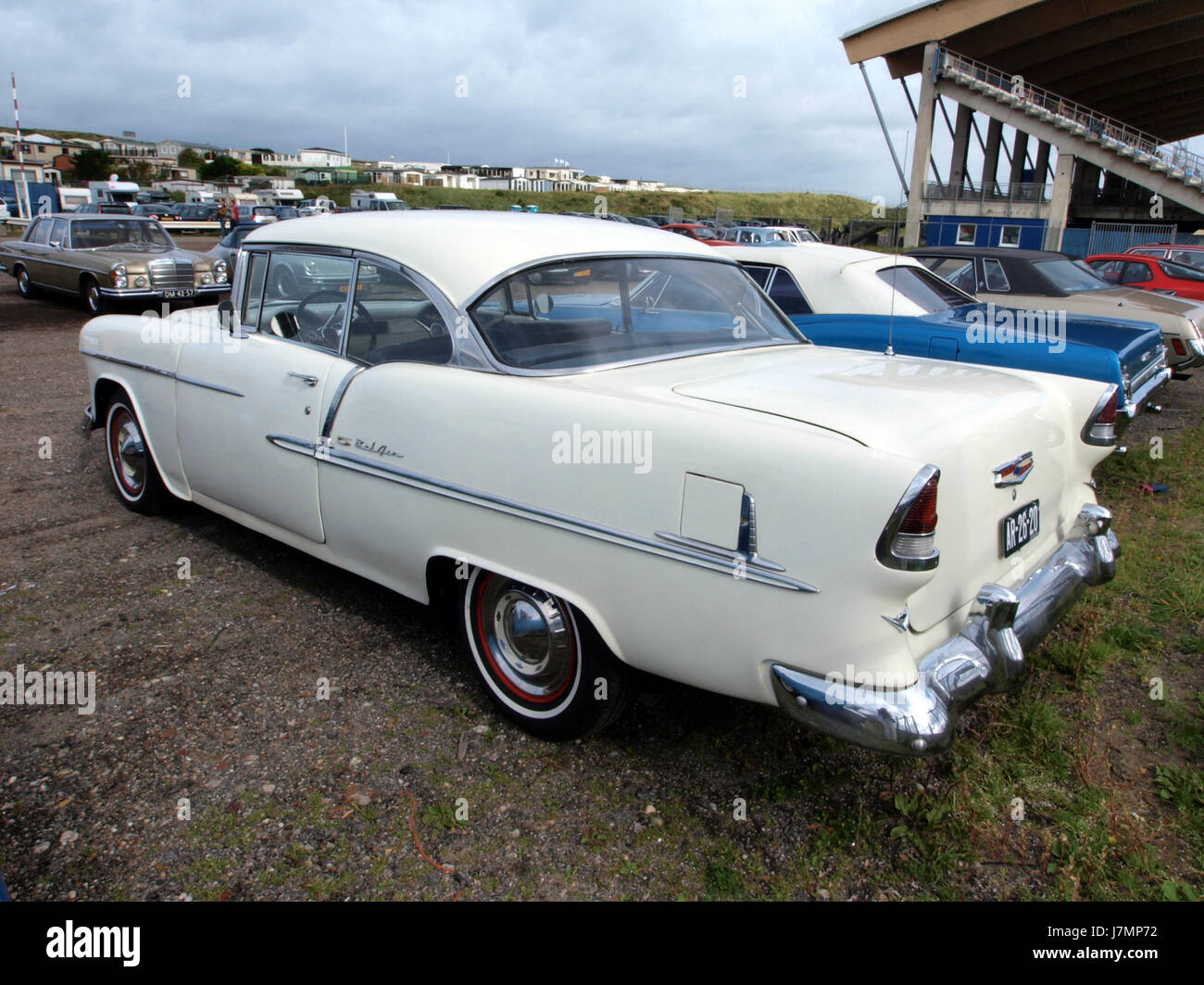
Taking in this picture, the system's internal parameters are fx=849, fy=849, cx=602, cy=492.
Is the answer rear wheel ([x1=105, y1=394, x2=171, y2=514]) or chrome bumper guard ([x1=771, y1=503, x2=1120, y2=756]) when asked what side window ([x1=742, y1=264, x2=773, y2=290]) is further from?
chrome bumper guard ([x1=771, y1=503, x2=1120, y2=756])

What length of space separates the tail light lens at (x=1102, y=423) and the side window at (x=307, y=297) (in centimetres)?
288

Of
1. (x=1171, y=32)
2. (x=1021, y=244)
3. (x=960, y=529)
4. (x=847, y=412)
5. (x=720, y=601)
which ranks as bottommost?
(x=720, y=601)

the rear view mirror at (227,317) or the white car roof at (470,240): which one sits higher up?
the white car roof at (470,240)

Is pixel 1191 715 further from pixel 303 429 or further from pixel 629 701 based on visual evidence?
pixel 303 429

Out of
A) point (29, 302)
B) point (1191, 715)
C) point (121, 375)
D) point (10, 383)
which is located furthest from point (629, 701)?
point (29, 302)


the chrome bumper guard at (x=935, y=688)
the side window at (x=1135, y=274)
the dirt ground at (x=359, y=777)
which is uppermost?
the side window at (x=1135, y=274)

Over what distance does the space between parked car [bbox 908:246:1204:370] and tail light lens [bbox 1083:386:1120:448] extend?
19.2 feet

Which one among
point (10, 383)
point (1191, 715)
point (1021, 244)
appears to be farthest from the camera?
point (1021, 244)

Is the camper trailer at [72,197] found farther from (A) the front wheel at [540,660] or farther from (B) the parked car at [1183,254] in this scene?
(A) the front wheel at [540,660]

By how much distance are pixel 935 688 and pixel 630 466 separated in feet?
3.30

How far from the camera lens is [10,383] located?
853 centimetres

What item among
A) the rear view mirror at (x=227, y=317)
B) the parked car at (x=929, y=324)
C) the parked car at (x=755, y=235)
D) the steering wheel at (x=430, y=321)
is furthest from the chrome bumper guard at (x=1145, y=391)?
the parked car at (x=755, y=235)

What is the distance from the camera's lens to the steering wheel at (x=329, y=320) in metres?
3.40
